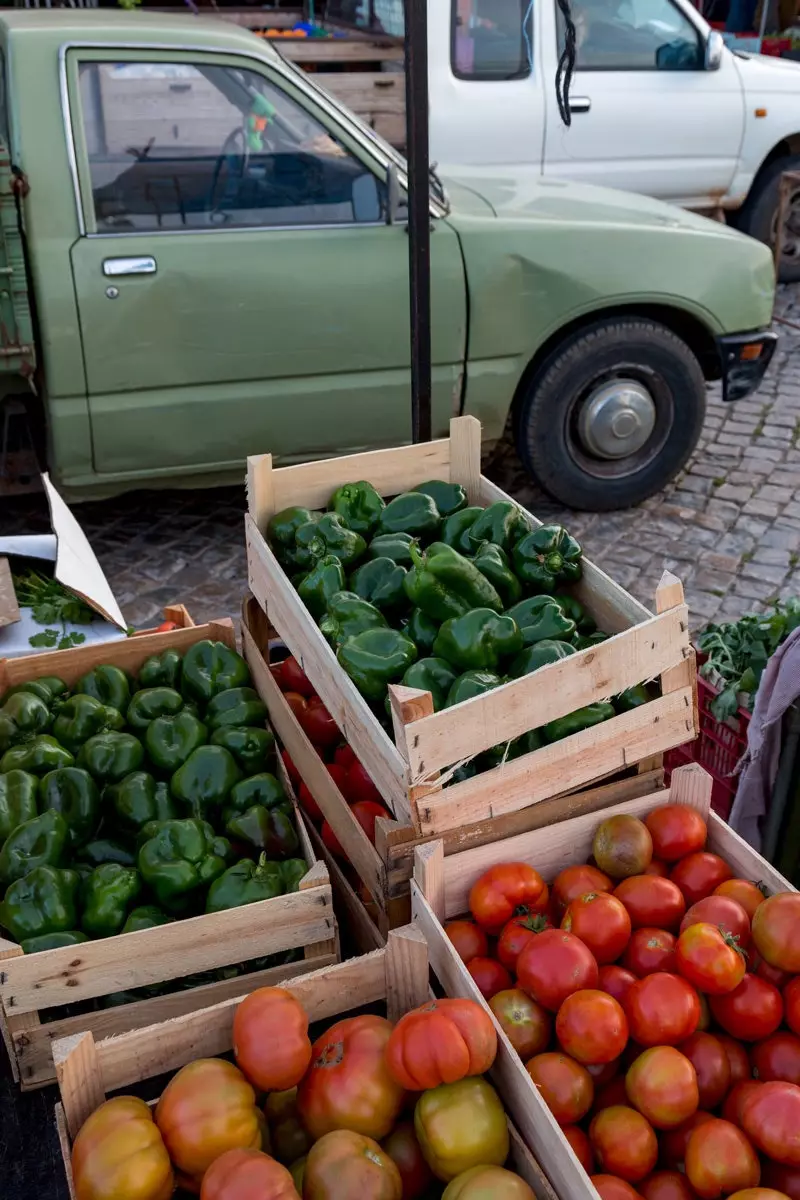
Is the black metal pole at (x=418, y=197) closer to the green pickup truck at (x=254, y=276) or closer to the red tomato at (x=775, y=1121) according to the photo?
the green pickup truck at (x=254, y=276)

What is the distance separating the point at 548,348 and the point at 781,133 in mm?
4312

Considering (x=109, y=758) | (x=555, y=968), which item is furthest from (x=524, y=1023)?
(x=109, y=758)

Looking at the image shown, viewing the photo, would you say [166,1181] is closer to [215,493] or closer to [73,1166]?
[73,1166]

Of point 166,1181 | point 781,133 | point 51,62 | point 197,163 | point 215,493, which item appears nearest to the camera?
point 166,1181

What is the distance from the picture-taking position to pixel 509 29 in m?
7.34

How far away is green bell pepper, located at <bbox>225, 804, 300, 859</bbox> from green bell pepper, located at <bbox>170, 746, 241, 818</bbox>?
0.29 feet

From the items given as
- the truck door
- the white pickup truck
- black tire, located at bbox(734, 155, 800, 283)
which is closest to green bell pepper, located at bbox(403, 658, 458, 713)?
the truck door

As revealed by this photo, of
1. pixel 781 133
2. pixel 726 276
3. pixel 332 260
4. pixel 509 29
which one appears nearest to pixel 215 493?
pixel 332 260

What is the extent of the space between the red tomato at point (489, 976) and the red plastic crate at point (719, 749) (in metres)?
1.04

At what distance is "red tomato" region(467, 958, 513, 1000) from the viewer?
221cm

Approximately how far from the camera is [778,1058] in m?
2.04

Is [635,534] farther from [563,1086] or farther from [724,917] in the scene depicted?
[563,1086]

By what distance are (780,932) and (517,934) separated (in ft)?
1.70

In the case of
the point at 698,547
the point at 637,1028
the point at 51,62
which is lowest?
the point at 698,547
